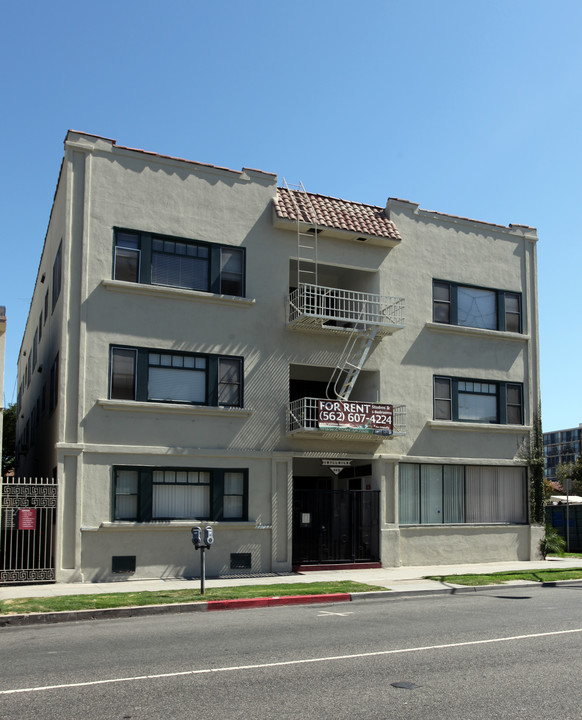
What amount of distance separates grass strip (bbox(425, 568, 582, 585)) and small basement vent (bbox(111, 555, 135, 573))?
23.2ft

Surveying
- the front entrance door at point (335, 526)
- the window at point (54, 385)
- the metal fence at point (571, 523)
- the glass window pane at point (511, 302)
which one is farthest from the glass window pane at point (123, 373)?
the metal fence at point (571, 523)

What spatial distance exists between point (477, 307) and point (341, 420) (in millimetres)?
6815

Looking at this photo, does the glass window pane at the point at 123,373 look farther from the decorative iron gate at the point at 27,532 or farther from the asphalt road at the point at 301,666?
the asphalt road at the point at 301,666

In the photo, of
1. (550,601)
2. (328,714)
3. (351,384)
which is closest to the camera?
(328,714)

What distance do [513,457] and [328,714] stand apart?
19338 mm

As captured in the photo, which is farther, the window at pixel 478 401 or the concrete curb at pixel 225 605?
the window at pixel 478 401

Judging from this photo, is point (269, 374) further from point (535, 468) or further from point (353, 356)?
point (535, 468)

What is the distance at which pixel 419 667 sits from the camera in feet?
27.7

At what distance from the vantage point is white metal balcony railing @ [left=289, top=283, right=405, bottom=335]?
21.3 metres

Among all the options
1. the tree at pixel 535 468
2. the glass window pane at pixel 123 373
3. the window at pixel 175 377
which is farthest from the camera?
the tree at pixel 535 468

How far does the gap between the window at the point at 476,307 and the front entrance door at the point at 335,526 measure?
20.3 ft

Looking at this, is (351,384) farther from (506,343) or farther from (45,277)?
(45,277)

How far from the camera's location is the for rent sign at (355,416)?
21.0 meters

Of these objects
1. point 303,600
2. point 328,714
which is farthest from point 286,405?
point 328,714
